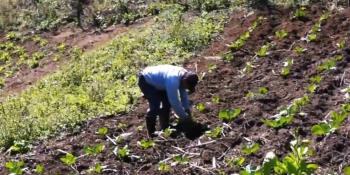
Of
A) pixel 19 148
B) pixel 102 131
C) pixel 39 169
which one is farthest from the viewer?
pixel 19 148

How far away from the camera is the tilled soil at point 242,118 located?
22.3 ft

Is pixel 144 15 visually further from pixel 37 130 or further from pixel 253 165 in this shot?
pixel 253 165

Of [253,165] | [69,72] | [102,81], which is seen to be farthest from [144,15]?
[253,165]

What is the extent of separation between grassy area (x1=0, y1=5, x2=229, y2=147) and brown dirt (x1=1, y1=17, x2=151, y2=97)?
598mm

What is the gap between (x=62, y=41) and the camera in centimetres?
1695

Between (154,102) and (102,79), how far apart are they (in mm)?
4107

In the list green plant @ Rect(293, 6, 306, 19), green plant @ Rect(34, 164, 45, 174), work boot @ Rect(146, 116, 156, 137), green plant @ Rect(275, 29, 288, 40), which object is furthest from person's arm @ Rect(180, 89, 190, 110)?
green plant @ Rect(293, 6, 306, 19)

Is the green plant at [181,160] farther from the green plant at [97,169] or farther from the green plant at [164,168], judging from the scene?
the green plant at [97,169]

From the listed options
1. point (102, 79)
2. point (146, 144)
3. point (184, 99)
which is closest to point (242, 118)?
point (184, 99)

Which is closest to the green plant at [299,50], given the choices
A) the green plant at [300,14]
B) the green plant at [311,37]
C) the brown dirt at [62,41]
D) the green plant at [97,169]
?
the green plant at [311,37]

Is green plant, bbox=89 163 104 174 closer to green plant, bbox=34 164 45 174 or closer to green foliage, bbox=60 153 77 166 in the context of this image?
green foliage, bbox=60 153 77 166

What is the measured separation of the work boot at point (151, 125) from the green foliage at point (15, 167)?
1.57 metres

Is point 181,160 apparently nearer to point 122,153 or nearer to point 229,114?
point 122,153

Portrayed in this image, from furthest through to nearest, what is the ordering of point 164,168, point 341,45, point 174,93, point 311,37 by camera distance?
point 311,37, point 341,45, point 174,93, point 164,168
